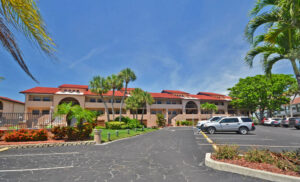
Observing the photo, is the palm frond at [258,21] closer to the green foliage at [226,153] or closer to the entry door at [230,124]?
the green foliage at [226,153]

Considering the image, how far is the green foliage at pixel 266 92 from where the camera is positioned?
118ft

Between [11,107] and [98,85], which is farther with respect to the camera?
[11,107]

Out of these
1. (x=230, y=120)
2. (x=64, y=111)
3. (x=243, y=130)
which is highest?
(x=64, y=111)

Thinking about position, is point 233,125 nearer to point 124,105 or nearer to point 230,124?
point 230,124

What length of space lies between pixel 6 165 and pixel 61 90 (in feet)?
103

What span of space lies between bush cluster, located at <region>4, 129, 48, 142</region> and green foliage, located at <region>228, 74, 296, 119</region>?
137ft

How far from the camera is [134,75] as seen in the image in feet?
105

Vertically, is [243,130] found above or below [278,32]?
below

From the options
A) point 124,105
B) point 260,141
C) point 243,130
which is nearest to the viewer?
point 260,141

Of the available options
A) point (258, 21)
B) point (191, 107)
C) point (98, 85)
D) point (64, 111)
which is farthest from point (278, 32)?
point (191, 107)

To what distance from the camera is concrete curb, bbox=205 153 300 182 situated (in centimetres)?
367

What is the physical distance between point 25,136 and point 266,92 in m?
44.9

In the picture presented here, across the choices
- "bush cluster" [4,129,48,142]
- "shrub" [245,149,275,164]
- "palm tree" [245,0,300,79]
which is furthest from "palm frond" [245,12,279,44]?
"bush cluster" [4,129,48,142]

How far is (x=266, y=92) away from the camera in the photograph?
3622cm
